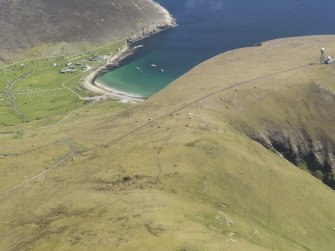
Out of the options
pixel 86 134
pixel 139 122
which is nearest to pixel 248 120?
pixel 139 122

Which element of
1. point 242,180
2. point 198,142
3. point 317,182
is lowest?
point 317,182

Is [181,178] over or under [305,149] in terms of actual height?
over

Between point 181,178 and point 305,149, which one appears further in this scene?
point 305,149

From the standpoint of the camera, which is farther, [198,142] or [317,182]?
[317,182]

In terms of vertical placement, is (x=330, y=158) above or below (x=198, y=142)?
below

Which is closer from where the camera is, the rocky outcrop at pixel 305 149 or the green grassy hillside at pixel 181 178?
the green grassy hillside at pixel 181 178

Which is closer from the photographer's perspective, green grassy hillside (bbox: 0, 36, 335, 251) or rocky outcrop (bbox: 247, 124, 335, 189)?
green grassy hillside (bbox: 0, 36, 335, 251)

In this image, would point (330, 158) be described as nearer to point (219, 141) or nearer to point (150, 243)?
point (219, 141)

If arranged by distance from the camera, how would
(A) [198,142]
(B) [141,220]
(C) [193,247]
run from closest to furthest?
(C) [193,247] < (B) [141,220] < (A) [198,142]
